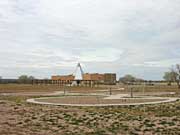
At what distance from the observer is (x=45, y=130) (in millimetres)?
12898

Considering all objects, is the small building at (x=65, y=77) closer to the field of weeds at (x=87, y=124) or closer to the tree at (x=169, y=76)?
the tree at (x=169, y=76)

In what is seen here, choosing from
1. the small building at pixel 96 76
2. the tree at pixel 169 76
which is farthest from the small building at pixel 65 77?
the tree at pixel 169 76

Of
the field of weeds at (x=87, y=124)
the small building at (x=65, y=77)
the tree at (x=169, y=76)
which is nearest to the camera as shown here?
the field of weeds at (x=87, y=124)

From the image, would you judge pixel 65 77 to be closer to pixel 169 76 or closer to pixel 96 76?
pixel 96 76

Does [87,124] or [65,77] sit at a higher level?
[65,77]

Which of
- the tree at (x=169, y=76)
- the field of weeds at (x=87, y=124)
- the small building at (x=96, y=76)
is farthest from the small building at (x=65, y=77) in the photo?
the field of weeds at (x=87, y=124)

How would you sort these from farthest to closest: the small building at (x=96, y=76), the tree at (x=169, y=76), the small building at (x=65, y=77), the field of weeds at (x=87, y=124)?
the small building at (x=96, y=76), the small building at (x=65, y=77), the tree at (x=169, y=76), the field of weeds at (x=87, y=124)

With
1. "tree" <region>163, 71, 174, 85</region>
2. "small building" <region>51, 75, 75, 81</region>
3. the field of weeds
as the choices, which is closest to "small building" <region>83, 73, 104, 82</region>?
"small building" <region>51, 75, 75, 81</region>

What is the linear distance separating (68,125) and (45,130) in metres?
1.53

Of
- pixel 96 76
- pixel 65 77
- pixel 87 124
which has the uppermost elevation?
pixel 96 76

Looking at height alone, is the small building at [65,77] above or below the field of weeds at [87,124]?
above

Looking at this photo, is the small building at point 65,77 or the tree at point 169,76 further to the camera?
the small building at point 65,77

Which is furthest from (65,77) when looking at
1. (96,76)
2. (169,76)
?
(169,76)

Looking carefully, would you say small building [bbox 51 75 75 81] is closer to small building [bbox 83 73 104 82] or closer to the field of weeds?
small building [bbox 83 73 104 82]
